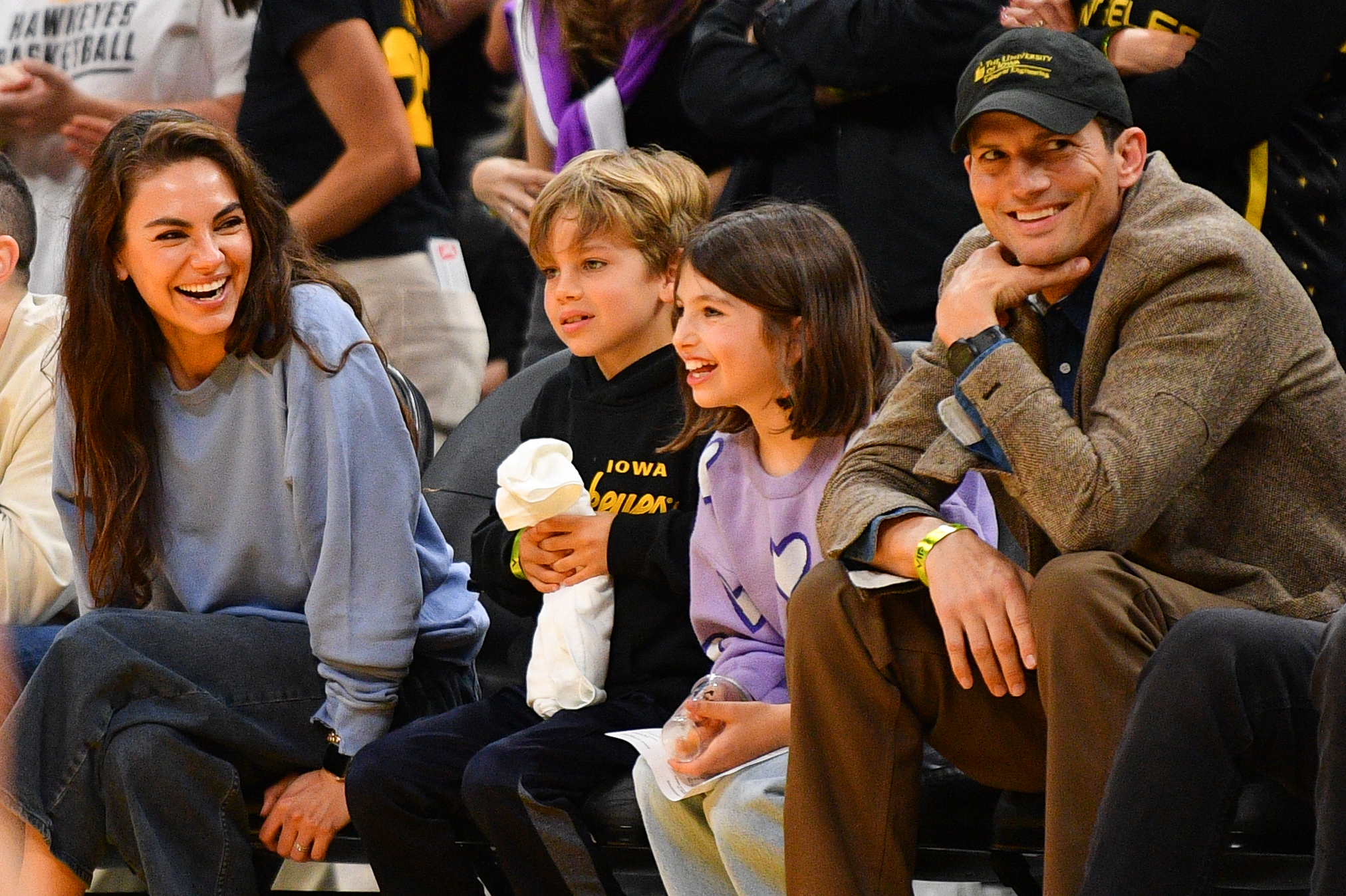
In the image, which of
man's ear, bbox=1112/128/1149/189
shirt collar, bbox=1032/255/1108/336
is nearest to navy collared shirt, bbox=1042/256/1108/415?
shirt collar, bbox=1032/255/1108/336

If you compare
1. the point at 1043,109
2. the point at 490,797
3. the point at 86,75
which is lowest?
the point at 490,797

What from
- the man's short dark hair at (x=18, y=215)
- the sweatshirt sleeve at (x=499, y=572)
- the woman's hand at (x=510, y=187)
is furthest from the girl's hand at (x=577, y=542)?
the man's short dark hair at (x=18, y=215)

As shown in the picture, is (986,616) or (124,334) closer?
(986,616)

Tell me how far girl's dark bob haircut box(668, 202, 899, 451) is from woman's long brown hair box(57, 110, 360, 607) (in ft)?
2.37

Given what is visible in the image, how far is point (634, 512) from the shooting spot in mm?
2943

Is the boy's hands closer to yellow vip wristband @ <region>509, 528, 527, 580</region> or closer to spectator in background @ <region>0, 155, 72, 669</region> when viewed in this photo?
yellow vip wristband @ <region>509, 528, 527, 580</region>

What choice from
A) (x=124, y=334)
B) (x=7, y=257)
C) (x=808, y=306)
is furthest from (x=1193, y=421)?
(x=7, y=257)

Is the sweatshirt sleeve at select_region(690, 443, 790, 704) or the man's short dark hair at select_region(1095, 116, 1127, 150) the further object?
the sweatshirt sleeve at select_region(690, 443, 790, 704)

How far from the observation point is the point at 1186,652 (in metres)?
1.85

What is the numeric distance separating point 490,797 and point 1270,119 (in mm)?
1783

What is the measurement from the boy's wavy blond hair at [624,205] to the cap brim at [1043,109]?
912mm

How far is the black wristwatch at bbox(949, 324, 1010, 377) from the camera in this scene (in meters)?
2.23

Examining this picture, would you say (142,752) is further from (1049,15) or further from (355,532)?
(1049,15)

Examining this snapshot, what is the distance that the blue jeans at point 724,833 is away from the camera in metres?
2.36
